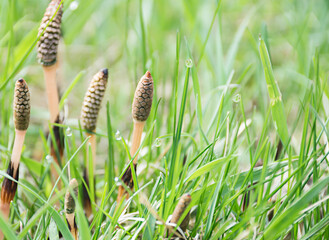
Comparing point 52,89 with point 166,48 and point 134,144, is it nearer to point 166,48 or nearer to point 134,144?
point 134,144

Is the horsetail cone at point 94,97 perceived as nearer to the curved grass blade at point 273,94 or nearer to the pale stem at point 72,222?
the pale stem at point 72,222

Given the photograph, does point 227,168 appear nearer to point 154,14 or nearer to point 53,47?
point 53,47

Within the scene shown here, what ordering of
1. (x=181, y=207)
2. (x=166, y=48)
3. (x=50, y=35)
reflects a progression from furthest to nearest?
1. (x=166, y=48)
2. (x=50, y=35)
3. (x=181, y=207)

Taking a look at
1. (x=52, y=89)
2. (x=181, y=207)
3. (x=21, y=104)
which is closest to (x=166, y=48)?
(x=52, y=89)

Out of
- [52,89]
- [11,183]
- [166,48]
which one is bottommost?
[11,183]

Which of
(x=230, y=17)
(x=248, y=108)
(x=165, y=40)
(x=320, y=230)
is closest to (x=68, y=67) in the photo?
(x=165, y=40)

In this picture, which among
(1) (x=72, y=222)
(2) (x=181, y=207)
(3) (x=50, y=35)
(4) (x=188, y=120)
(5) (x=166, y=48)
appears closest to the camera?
(2) (x=181, y=207)

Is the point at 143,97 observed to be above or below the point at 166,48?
below
